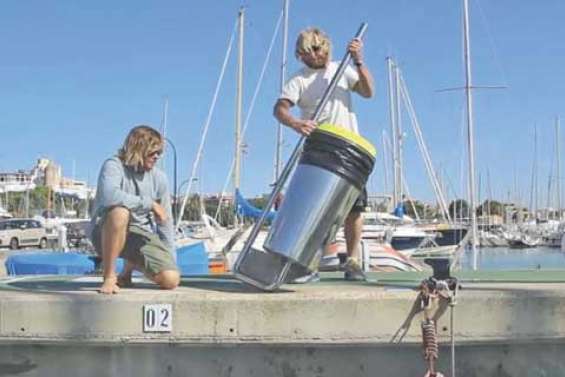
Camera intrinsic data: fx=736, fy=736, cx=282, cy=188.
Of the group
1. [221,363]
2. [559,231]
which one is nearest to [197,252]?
[221,363]

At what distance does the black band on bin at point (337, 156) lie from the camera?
14.7ft

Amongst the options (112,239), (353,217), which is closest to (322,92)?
(353,217)

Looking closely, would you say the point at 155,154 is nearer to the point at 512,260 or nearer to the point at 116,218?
the point at 116,218

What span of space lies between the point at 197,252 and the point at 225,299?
6.63 metres

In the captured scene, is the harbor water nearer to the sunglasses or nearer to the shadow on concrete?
the shadow on concrete

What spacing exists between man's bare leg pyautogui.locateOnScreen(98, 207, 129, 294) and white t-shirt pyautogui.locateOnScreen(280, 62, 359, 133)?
142cm

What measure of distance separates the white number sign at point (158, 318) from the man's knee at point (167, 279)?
451 millimetres

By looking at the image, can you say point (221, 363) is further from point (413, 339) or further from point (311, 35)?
point (311, 35)

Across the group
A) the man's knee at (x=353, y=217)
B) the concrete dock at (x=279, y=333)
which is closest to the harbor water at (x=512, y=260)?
the man's knee at (x=353, y=217)

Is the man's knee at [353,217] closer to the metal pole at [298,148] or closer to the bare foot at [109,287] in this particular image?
the metal pole at [298,148]

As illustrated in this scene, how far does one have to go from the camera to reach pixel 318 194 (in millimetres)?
4469

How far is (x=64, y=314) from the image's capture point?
14.1 ft

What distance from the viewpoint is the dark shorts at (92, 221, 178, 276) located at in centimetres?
479

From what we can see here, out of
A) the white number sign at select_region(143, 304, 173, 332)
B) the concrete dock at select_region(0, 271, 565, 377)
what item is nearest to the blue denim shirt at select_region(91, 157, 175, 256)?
the concrete dock at select_region(0, 271, 565, 377)
